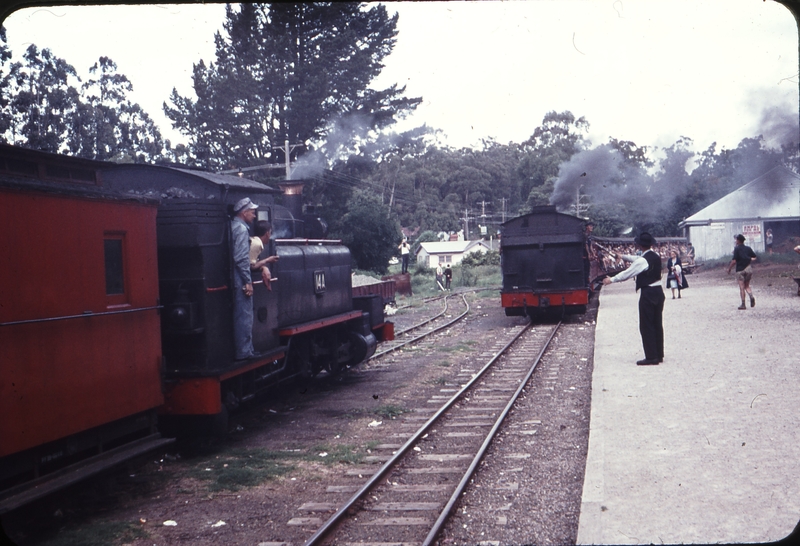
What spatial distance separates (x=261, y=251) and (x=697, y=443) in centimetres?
473

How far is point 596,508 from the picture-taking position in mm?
4969

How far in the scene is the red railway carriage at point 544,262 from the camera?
61.4 ft

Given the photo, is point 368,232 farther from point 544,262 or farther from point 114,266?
point 114,266

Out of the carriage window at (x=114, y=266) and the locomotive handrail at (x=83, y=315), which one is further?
the carriage window at (x=114, y=266)

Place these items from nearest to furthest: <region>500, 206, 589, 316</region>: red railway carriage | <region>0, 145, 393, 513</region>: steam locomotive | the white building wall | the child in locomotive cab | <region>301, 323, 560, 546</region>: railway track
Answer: <region>0, 145, 393, 513</region>: steam locomotive, <region>301, 323, 560, 546</region>: railway track, the child in locomotive cab, <region>500, 206, 589, 316</region>: red railway carriage, the white building wall

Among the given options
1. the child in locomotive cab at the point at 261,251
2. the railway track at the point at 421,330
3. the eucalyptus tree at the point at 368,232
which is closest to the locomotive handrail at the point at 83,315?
the child in locomotive cab at the point at 261,251

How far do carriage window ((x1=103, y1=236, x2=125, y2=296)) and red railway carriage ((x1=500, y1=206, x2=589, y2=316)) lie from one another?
567 inches

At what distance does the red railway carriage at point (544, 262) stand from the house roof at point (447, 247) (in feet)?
157

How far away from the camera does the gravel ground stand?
510cm

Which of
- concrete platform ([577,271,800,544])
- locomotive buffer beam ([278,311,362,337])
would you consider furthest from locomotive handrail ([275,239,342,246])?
concrete platform ([577,271,800,544])

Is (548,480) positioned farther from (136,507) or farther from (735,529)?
(136,507)

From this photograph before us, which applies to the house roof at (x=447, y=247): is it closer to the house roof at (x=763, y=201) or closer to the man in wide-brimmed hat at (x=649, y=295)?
the house roof at (x=763, y=201)

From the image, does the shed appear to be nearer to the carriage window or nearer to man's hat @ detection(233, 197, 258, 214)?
man's hat @ detection(233, 197, 258, 214)

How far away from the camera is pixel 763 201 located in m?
34.5
